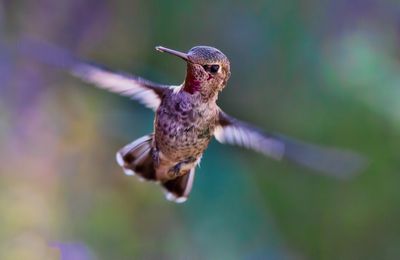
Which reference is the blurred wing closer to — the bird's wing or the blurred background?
the bird's wing

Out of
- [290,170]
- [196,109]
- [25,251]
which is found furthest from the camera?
A: [290,170]

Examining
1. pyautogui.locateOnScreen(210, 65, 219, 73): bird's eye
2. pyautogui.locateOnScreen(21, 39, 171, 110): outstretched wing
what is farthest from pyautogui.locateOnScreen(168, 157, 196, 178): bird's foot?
pyautogui.locateOnScreen(210, 65, 219, 73): bird's eye

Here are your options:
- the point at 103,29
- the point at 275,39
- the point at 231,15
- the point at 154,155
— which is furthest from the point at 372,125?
the point at 154,155

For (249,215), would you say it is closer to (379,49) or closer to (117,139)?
(117,139)

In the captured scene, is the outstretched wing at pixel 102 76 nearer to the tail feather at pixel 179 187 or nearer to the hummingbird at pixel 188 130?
the hummingbird at pixel 188 130

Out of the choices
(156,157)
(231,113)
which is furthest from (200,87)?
(231,113)

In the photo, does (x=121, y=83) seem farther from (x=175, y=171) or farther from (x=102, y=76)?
(x=175, y=171)

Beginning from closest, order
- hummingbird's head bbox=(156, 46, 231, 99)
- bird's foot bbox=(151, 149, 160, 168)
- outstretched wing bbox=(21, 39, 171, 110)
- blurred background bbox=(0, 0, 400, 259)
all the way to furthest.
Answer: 1. hummingbird's head bbox=(156, 46, 231, 99)
2. outstretched wing bbox=(21, 39, 171, 110)
3. bird's foot bbox=(151, 149, 160, 168)
4. blurred background bbox=(0, 0, 400, 259)
